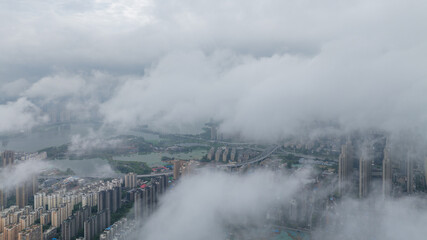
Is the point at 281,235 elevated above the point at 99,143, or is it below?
below

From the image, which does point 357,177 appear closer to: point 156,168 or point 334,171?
point 334,171

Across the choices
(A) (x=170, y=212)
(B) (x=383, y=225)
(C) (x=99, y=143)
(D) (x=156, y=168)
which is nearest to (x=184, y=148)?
(D) (x=156, y=168)

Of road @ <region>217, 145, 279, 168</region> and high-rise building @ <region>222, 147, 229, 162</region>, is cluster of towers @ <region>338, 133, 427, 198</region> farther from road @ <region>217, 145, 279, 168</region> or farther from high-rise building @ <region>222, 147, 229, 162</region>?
high-rise building @ <region>222, 147, 229, 162</region>

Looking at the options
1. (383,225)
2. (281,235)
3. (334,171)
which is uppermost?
(334,171)

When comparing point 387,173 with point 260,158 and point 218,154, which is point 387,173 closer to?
point 260,158

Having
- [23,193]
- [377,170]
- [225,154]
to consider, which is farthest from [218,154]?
[23,193]

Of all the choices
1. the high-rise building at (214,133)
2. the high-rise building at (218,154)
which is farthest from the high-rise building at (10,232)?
the high-rise building at (214,133)
